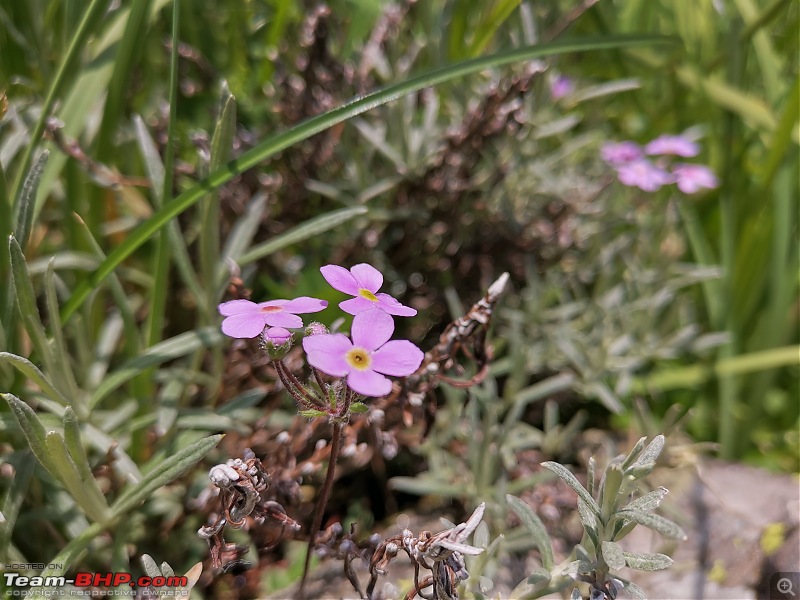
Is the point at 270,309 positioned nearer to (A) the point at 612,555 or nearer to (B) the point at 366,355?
(B) the point at 366,355

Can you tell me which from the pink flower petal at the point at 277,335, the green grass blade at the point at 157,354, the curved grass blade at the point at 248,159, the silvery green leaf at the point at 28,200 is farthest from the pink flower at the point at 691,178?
the silvery green leaf at the point at 28,200

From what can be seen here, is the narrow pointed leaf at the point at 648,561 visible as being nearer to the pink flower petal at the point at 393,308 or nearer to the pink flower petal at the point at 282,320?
the pink flower petal at the point at 393,308

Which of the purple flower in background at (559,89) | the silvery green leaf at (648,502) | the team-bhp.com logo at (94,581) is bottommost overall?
the team-bhp.com logo at (94,581)

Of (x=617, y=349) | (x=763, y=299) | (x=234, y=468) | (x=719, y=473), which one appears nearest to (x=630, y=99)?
(x=763, y=299)

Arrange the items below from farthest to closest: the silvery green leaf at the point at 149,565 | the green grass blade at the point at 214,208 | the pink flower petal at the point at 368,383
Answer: the green grass blade at the point at 214,208, the silvery green leaf at the point at 149,565, the pink flower petal at the point at 368,383

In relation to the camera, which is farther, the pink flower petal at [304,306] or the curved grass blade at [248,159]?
the curved grass blade at [248,159]

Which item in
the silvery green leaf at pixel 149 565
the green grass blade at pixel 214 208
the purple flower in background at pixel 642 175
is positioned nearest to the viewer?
the silvery green leaf at pixel 149 565

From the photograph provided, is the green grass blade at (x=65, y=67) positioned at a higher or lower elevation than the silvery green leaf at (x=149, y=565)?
higher

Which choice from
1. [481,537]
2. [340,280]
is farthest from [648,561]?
[340,280]
